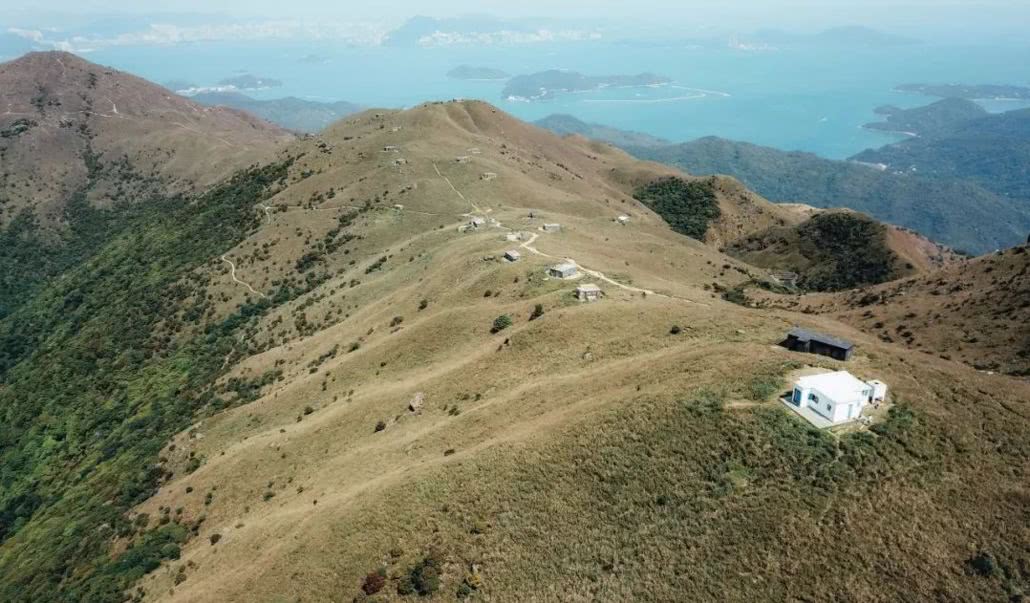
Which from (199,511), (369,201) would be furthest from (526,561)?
(369,201)

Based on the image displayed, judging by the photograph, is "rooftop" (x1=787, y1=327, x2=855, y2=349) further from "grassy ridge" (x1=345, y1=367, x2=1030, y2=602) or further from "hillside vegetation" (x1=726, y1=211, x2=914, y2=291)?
"hillside vegetation" (x1=726, y1=211, x2=914, y2=291)

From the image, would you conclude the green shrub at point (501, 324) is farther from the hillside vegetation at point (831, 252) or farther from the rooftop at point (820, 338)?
the hillside vegetation at point (831, 252)

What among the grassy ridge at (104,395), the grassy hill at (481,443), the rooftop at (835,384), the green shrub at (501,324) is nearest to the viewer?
the grassy hill at (481,443)

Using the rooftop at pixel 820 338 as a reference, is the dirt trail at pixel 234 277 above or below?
below

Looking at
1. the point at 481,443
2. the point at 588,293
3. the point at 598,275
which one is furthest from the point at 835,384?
the point at 598,275

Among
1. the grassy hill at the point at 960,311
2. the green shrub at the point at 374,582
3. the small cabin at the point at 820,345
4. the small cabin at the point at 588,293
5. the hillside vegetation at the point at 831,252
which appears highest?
the small cabin at the point at 820,345

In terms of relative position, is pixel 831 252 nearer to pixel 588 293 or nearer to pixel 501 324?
pixel 588 293

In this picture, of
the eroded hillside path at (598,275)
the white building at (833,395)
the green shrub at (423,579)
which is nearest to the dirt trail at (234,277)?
the eroded hillside path at (598,275)

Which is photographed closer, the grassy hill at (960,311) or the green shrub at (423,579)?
the green shrub at (423,579)

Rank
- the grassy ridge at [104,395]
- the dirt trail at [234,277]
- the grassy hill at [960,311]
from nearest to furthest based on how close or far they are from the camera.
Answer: the grassy hill at [960,311]
the grassy ridge at [104,395]
the dirt trail at [234,277]
